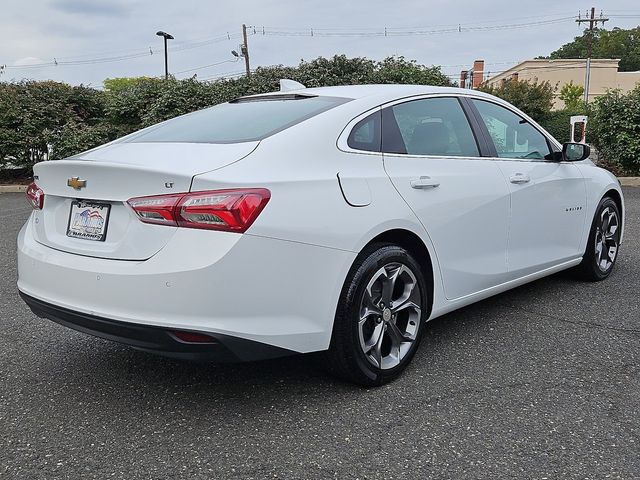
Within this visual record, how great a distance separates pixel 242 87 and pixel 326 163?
44.2 ft

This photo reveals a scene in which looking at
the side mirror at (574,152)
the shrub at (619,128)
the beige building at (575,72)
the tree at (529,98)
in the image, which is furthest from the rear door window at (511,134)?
the beige building at (575,72)

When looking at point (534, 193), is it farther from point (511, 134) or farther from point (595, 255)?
point (595, 255)

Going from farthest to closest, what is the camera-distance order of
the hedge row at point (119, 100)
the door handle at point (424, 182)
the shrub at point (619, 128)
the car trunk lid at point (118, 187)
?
the hedge row at point (119, 100)
the shrub at point (619, 128)
the door handle at point (424, 182)
the car trunk lid at point (118, 187)

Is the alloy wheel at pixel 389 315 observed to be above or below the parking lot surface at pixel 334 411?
above

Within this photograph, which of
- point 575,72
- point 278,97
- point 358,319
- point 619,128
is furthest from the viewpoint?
point 575,72

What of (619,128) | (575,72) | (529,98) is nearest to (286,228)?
(619,128)

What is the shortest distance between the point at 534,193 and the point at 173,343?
2.74 m

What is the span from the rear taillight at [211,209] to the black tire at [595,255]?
→ 3459mm

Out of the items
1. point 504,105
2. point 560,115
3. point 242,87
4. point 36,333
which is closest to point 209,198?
point 36,333

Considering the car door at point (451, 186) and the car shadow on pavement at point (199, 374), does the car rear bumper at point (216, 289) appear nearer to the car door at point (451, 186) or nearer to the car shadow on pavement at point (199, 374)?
the car shadow on pavement at point (199, 374)

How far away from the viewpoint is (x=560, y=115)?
21906mm

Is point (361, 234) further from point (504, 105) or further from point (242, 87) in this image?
point (242, 87)

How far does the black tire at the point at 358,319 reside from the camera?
2.91m

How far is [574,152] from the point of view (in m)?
4.65
